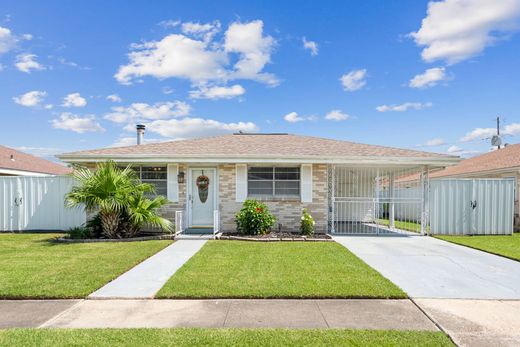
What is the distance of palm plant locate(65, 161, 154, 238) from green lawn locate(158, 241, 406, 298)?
11.7 ft

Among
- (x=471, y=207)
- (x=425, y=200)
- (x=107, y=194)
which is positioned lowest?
(x=471, y=207)

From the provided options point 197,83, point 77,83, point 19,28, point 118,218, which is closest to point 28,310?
point 118,218

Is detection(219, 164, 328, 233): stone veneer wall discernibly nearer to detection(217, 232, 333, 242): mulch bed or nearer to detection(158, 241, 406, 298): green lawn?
detection(217, 232, 333, 242): mulch bed

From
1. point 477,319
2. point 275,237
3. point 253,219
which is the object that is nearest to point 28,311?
point 477,319

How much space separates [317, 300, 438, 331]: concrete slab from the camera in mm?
3775

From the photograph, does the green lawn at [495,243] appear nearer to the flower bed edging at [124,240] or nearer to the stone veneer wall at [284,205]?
the stone veneer wall at [284,205]

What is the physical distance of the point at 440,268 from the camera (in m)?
6.72

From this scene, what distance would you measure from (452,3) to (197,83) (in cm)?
1224

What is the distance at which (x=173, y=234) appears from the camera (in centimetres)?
1070

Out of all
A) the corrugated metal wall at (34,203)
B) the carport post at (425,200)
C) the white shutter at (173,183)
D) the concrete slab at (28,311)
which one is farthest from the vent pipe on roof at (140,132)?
the carport post at (425,200)

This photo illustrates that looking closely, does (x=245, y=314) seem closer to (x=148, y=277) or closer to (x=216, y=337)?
(x=216, y=337)

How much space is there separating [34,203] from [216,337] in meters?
11.8

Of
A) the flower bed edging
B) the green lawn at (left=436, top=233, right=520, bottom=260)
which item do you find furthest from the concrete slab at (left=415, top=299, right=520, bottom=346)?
the flower bed edging

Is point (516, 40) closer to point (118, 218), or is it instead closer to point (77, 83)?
point (118, 218)
